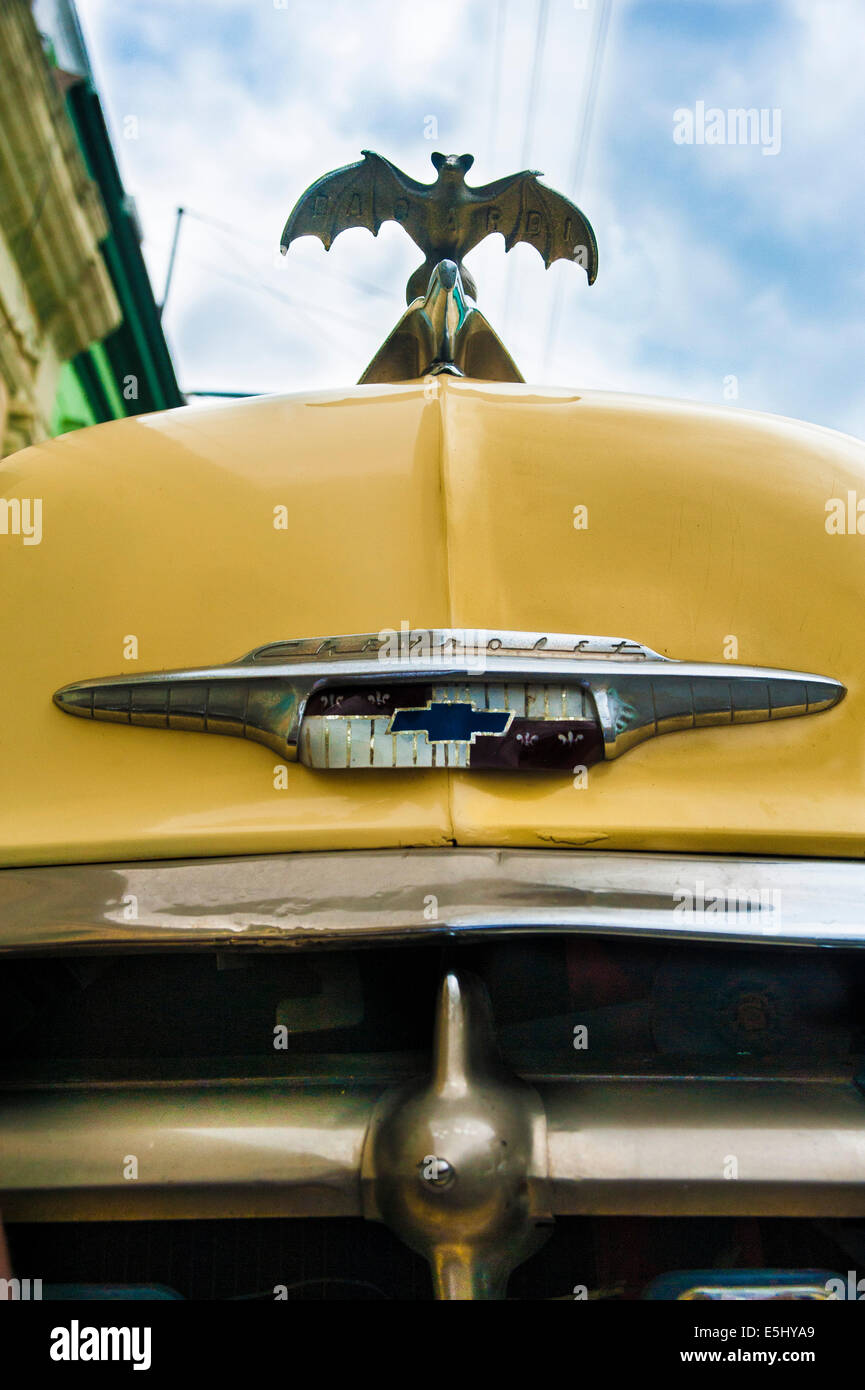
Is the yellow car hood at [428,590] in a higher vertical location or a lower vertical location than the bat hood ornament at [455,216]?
lower

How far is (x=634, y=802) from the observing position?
1101 mm

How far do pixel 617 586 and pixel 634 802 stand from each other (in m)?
0.28

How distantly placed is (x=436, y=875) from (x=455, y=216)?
189 cm

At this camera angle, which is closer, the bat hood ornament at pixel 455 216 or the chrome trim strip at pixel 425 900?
the chrome trim strip at pixel 425 900

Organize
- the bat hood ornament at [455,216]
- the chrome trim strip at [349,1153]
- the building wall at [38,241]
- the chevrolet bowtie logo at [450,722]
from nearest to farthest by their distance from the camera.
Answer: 1. the chrome trim strip at [349,1153]
2. the chevrolet bowtie logo at [450,722]
3. the bat hood ornament at [455,216]
4. the building wall at [38,241]

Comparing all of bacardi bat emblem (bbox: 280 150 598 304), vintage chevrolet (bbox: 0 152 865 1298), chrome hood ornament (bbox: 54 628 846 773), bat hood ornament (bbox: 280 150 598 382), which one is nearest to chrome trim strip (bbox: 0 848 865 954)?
vintage chevrolet (bbox: 0 152 865 1298)

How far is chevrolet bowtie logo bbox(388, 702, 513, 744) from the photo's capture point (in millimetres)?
1088

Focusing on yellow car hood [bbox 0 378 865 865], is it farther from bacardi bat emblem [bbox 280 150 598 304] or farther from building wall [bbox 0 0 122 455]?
building wall [bbox 0 0 122 455]

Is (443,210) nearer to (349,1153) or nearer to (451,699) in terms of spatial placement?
(451,699)

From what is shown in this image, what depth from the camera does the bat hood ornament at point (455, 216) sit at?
2.33 meters

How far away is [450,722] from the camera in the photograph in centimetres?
109

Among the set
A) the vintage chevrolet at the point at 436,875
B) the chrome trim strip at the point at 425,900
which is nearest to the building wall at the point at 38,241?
the vintage chevrolet at the point at 436,875

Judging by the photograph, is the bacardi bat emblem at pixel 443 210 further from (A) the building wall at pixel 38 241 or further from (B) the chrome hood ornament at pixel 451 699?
(A) the building wall at pixel 38 241

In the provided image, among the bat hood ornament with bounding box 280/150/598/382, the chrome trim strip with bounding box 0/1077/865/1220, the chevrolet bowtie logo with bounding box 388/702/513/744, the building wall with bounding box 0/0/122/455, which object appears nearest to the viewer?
the chrome trim strip with bounding box 0/1077/865/1220
